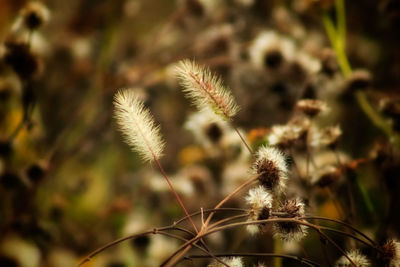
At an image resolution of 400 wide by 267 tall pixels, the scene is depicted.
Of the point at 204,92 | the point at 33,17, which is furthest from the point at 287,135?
the point at 33,17

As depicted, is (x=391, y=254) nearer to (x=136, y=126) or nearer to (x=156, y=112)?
(x=136, y=126)

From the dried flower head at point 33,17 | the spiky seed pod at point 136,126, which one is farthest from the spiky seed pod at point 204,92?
the dried flower head at point 33,17

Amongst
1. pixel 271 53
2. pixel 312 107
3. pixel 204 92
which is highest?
pixel 271 53

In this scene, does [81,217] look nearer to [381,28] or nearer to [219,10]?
[219,10]

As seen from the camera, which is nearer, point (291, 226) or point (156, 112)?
point (291, 226)

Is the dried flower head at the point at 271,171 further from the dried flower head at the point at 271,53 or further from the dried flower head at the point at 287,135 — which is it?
the dried flower head at the point at 271,53

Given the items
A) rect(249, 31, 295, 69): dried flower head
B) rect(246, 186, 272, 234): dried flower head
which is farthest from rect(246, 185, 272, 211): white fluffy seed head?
rect(249, 31, 295, 69): dried flower head
